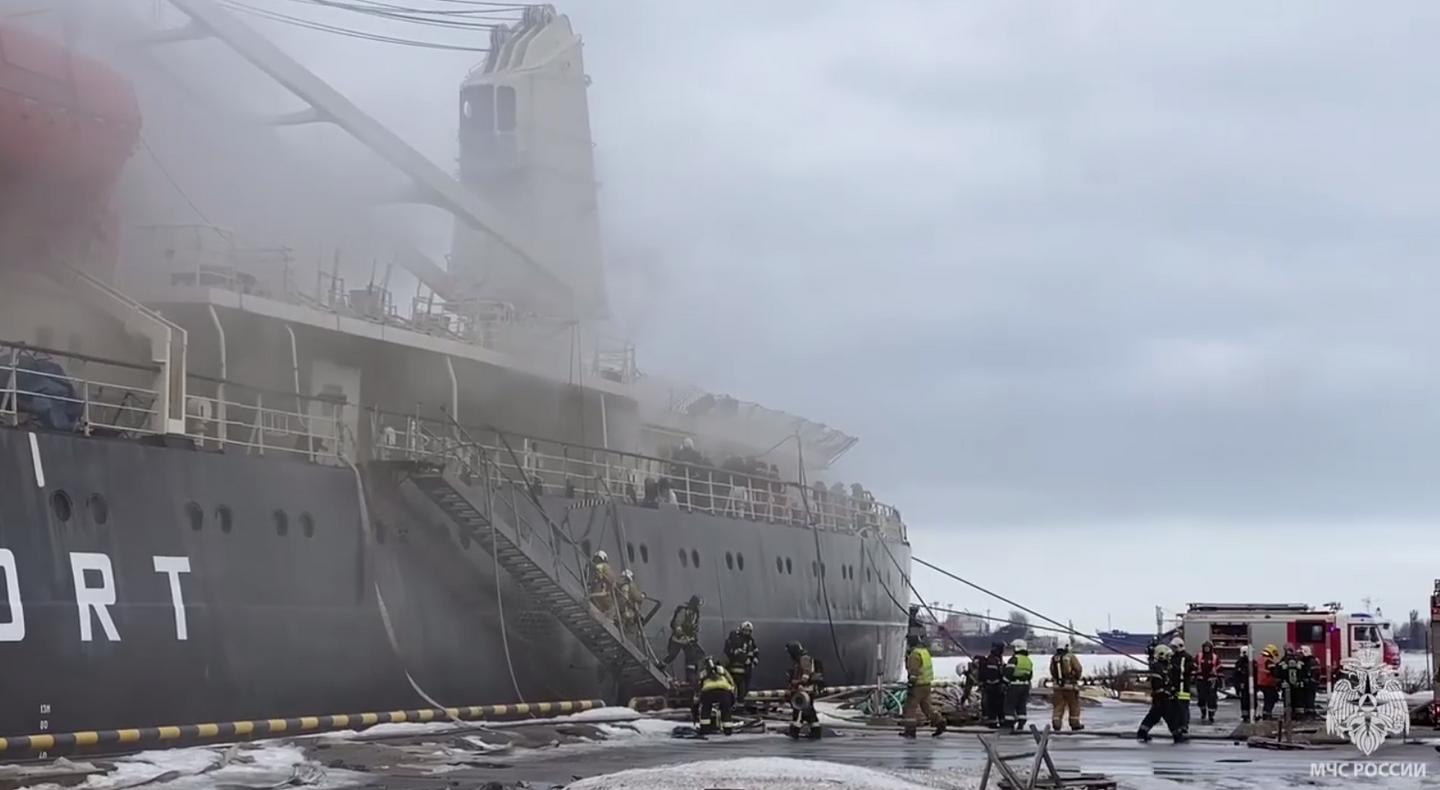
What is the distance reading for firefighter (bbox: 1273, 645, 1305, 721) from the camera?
2800 centimetres

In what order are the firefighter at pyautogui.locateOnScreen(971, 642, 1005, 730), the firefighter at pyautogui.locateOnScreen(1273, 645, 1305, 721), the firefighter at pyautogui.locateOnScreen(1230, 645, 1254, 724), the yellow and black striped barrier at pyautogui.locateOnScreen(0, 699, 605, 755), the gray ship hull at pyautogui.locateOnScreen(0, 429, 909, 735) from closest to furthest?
the yellow and black striped barrier at pyautogui.locateOnScreen(0, 699, 605, 755) < the gray ship hull at pyautogui.locateOnScreen(0, 429, 909, 735) < the firefighter at pyautogui.locateOnScreen(971, 642, 1005, 730) < the firefighter at pyautogui.locateOnScreen(1273, 645, 1305, 721) < the firefighter at pyautogui.locateOnScreen(1230, 645, 1254, 724)

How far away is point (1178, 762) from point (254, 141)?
57.6 ft

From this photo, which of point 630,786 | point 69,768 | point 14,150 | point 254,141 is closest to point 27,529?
point 69,768

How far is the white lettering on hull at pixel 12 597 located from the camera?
18.4 metres

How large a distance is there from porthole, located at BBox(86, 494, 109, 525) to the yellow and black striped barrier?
7.38 feet

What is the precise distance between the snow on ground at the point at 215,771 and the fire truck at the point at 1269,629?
86.1ft

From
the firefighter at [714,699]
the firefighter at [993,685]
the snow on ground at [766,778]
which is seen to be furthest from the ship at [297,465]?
the snow on ground at [766,778]

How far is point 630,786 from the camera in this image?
14.8m

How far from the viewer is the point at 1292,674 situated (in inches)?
1104

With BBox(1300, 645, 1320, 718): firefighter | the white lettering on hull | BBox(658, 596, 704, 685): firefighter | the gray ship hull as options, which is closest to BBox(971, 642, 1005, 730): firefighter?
BBox(658, 596, 704, 685): firefighter

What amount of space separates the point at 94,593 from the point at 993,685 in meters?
12.9

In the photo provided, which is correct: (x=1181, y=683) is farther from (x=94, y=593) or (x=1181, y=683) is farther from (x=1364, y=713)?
(x=94, y=593)

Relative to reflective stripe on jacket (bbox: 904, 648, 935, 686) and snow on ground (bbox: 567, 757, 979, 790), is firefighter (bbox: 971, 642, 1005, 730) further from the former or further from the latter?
snow on ground (bbox: 567, 757, 979, 790)

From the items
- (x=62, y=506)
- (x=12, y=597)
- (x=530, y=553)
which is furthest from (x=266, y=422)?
(x=12, y=597)
